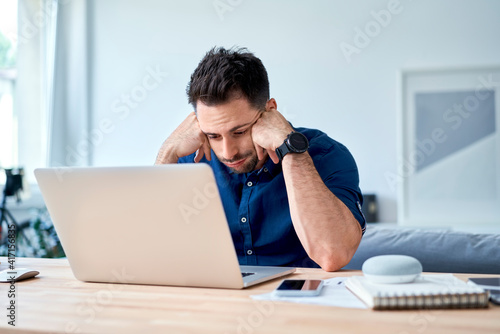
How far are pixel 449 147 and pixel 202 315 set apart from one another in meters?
Result: 2.96

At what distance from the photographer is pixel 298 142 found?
1.49m

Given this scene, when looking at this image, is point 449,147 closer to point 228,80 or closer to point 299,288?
point 228,80

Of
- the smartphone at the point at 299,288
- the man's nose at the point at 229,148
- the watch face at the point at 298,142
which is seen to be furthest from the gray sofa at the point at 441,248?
the smartphone at the point at 299,288

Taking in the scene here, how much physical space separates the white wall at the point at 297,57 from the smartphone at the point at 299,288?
8.63 feet

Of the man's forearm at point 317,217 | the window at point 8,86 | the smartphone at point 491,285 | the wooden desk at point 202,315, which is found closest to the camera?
the wooden desk at point 202,315

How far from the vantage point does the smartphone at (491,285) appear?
893 millimetres

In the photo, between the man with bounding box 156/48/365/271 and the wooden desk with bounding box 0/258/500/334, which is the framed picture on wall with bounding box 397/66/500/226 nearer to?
the man with bounding box 156/48/365/271

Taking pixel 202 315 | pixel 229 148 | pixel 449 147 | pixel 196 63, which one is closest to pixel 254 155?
pixel 229 148

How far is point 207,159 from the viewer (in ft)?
5.91

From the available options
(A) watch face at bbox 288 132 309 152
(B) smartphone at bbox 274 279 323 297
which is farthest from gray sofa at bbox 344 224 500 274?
(B) smartphone at bbox 274 279 323 297

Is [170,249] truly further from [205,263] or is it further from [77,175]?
[77,175]

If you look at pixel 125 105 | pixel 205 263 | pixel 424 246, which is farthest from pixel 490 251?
pixel 125 105

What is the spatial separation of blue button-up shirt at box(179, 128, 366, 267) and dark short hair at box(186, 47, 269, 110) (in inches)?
9.1

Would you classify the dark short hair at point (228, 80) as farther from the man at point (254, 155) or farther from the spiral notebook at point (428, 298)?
the spiral notebook at point (428, 298)
